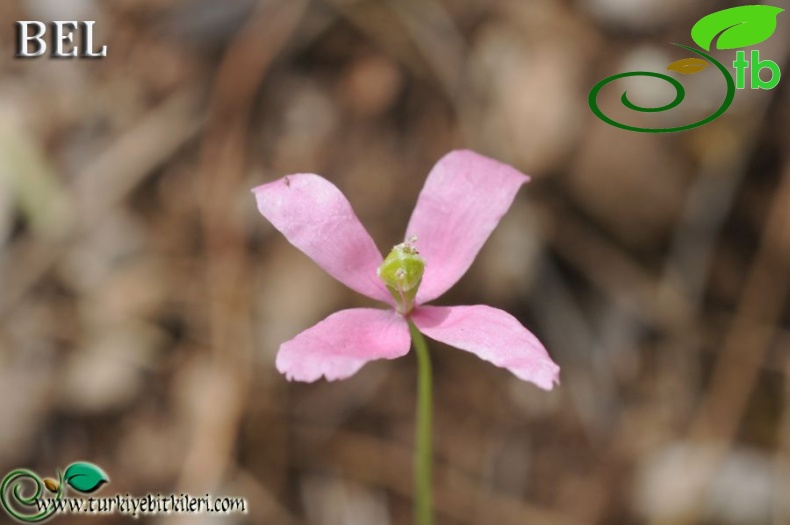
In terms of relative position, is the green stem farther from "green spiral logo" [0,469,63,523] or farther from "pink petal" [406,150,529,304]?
"green spiral logo" [0,469,63,523]

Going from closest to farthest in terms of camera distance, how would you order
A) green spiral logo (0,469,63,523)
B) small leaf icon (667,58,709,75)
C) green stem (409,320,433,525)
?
1. green stem (409,320,433,525)
2. green spiral logo (0,469,63,523)
3. small leaf icon (667,58,709,75)

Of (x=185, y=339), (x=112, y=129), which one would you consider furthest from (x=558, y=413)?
(x=112, y=129)

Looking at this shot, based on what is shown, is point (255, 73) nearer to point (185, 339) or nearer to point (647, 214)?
point (185, 339)

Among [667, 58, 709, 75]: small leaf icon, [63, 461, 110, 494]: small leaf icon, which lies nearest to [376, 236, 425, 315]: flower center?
[63, 461, 110, 494]: small leaf icon

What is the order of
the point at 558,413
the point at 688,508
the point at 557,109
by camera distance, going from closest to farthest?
the point at 688,508 → the point at 558,413 → the point at 557,109
